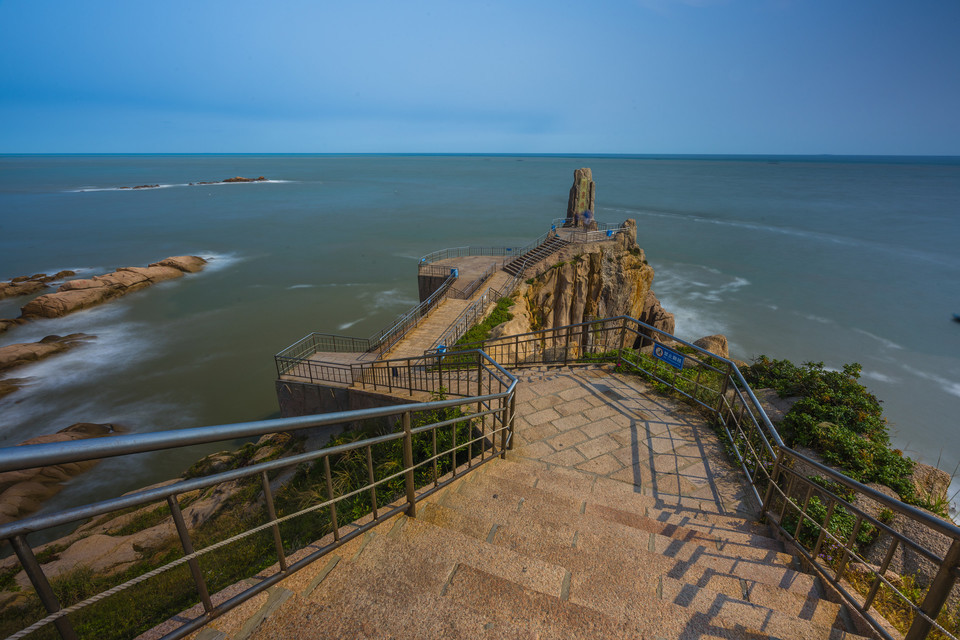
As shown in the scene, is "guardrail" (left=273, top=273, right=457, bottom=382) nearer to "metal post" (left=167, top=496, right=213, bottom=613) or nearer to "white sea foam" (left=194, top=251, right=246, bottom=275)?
"metal post" (left=167, top=496, right=213, bottom=613)

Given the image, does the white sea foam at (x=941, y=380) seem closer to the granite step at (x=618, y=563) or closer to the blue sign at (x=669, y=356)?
the blue sign at (x=669, y=356)

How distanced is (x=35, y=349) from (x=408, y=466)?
3010 cm

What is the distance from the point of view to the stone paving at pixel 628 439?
17.6ft

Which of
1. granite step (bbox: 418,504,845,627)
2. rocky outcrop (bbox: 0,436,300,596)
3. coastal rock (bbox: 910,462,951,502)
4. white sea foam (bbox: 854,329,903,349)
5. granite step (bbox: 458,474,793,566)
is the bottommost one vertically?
white sea foam (bbox: 854,329,903,349)

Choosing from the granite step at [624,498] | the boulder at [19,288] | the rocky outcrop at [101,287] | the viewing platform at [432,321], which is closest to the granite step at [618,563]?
the granite step at [624,498]

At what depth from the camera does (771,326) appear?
105 ft

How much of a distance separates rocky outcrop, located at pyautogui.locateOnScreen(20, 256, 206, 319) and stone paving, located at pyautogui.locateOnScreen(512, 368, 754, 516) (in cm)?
3495

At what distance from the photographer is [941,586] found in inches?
96.0

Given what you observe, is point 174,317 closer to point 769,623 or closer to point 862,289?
point 769,623

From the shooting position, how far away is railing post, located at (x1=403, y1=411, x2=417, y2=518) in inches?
131

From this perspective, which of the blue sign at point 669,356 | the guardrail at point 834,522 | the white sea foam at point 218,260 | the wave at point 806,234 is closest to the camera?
the guardrail at point 834,522

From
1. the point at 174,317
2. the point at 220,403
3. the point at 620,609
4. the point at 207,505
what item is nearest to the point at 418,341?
the point at 207,505

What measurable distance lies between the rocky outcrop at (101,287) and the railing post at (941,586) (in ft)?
129

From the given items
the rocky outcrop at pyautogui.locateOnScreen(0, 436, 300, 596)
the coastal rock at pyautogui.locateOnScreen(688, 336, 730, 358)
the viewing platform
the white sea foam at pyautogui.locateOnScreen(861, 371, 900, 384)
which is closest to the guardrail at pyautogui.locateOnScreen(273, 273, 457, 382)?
the viewing platform
